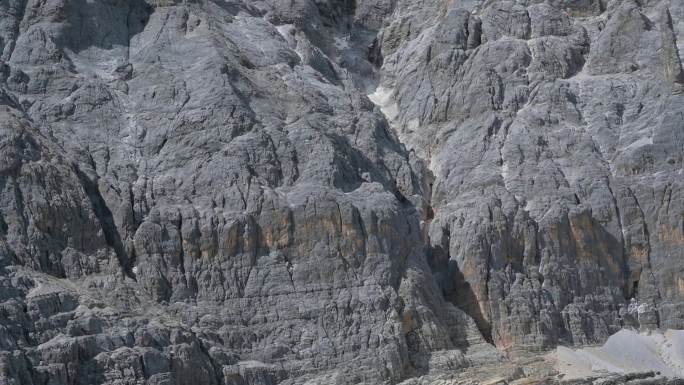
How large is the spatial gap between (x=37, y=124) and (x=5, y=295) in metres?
13.2

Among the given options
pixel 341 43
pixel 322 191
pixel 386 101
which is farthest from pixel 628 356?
pixel 341 43

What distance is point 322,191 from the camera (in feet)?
262

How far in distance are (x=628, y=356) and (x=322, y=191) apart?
16299 millimetres

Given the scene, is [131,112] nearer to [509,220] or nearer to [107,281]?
[107,281]

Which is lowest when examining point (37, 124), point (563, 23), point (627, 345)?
point (627, 345)

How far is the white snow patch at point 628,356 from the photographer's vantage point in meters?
79.1

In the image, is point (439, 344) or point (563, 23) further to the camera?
point (563, 23)

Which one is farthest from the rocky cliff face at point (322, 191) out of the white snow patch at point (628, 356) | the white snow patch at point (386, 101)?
the white snow patch at point (628, 356)

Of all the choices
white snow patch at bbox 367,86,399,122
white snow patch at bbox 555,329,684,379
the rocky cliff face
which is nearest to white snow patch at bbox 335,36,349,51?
the rocky cliff face

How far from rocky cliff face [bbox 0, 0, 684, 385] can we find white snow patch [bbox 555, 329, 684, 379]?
48.1 inches

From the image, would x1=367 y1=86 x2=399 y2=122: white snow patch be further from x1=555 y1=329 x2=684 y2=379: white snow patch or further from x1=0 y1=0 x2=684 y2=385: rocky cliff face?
x1=555 y1=329 x2=684 y2=379: white snow patch

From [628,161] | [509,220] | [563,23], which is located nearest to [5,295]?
[509,220]

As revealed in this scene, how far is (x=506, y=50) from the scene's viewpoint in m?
95.1

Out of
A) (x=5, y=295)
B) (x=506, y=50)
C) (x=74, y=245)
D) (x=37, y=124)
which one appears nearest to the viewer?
(x=5, y=295)
